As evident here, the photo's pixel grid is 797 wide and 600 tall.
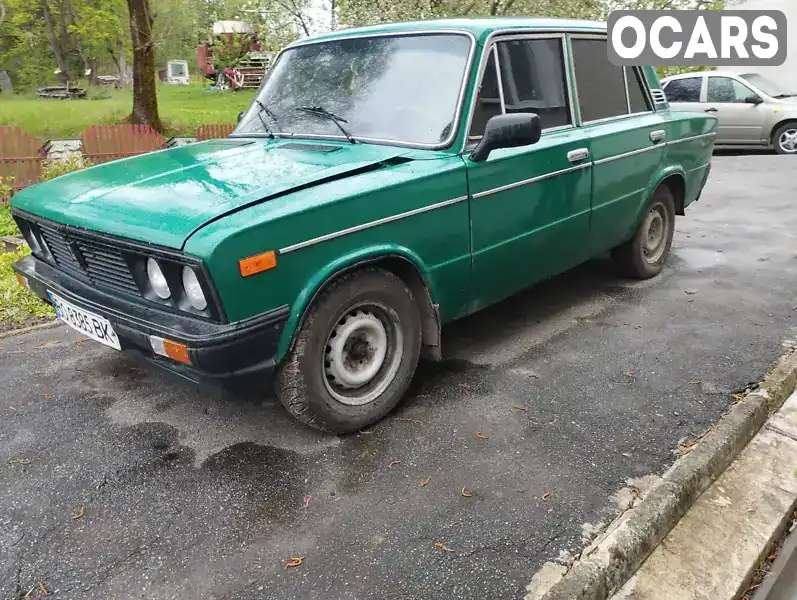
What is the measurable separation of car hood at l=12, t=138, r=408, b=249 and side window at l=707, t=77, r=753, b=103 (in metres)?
11.3

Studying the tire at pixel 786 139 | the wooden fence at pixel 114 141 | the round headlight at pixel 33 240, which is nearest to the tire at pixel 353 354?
the round headlight at pixel 33 240

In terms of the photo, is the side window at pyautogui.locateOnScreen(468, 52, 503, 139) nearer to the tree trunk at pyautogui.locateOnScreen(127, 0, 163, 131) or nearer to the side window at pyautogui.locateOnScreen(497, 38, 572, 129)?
the side window at pyautogui.locateOnScreen(497, 38, 572, 129)

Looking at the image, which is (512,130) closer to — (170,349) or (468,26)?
(468,26)

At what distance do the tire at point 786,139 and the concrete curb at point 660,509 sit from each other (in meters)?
10.7

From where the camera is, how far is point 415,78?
349 cm

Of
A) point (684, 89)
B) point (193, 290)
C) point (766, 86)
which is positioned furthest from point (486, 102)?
point (766, 86)

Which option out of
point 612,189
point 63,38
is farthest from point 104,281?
point 63,38

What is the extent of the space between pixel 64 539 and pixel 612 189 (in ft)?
12.6

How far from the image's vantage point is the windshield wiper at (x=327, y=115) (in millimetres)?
3485

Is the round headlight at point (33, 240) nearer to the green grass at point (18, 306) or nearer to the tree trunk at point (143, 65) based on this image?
the green grass at point (18, 306)

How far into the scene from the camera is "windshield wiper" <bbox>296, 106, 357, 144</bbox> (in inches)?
137

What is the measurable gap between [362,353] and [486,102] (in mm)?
1560

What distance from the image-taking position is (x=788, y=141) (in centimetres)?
1209

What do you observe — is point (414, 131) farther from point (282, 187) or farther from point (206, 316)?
point (206, 316)
